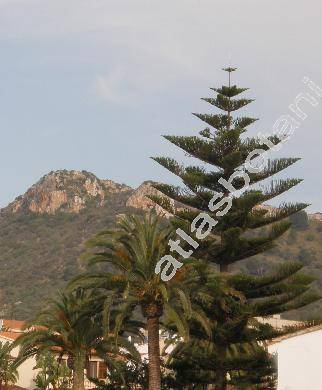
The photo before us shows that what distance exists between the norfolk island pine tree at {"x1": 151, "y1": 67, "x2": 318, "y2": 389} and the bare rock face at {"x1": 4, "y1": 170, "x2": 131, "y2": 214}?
92.2 m

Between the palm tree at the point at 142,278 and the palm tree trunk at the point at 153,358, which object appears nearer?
the palm tree at the point at 142,278

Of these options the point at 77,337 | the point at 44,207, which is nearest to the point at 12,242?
the point at 44,207

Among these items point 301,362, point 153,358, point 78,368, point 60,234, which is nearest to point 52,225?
point 60,234

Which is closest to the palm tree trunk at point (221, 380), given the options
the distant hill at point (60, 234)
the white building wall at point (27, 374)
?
the white building wall at point (27, 374)

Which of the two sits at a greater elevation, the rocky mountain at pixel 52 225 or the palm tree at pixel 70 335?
the rocky mountain at pixel 52 225

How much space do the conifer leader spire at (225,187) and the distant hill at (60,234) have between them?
49.3 metres

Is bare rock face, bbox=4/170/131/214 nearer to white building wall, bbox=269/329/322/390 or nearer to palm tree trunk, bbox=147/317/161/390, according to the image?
white building wall, bbox=269/329/322/390

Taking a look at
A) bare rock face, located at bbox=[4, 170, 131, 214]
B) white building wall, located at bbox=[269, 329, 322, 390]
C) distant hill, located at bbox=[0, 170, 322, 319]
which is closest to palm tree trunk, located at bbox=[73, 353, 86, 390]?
white building wall, located at bbox=[269, 329, 322, 390]

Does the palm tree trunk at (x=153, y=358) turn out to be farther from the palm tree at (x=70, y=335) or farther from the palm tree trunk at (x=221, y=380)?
the palm tree trunk at (x=221, y=380)

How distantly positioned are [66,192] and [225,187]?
320 ft

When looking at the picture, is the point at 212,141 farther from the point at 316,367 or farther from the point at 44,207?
the point at 44,207

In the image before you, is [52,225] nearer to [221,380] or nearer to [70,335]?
[70,335]

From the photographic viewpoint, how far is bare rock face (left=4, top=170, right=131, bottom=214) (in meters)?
122

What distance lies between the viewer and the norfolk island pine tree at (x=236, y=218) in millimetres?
25734
